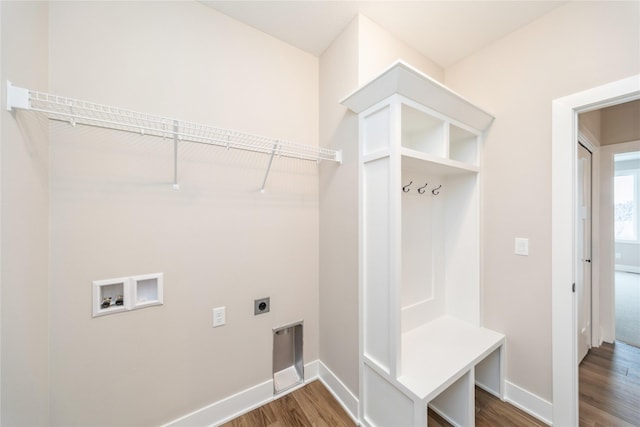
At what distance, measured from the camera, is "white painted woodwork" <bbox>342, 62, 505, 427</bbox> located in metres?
1.33

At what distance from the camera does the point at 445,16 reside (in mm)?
1591

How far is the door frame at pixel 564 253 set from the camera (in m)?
1.45

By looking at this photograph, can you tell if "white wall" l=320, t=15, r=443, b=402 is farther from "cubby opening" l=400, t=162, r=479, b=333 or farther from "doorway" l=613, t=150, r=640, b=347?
"doorway" l=613, t=150, r=640, b=347

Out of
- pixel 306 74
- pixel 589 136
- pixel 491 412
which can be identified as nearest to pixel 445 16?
pixel 306 74

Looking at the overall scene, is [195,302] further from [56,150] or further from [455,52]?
[455,52]

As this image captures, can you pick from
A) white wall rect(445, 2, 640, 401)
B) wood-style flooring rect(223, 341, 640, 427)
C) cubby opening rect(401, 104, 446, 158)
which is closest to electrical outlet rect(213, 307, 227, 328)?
wood-style flooring rect(223, 341, 640, 427)

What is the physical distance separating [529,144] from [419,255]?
109cm

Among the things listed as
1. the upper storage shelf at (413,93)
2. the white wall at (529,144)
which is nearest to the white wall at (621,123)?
the white wall at (529,144)

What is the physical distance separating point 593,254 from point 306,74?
336 cm

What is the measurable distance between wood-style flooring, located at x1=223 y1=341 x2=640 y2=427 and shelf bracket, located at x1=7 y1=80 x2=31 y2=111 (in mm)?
1982

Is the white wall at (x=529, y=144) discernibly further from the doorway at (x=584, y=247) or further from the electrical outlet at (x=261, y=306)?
the electrical outlet at (x=261, y=306)

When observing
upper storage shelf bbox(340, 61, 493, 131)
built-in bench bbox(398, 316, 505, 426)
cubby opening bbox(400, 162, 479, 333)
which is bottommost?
built-in bench bbox(398, 316, 505, 426)

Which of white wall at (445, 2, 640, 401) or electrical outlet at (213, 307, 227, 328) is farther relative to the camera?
electrical outlet at (213, 307, 227, 328)

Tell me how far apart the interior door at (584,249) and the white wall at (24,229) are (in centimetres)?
366
